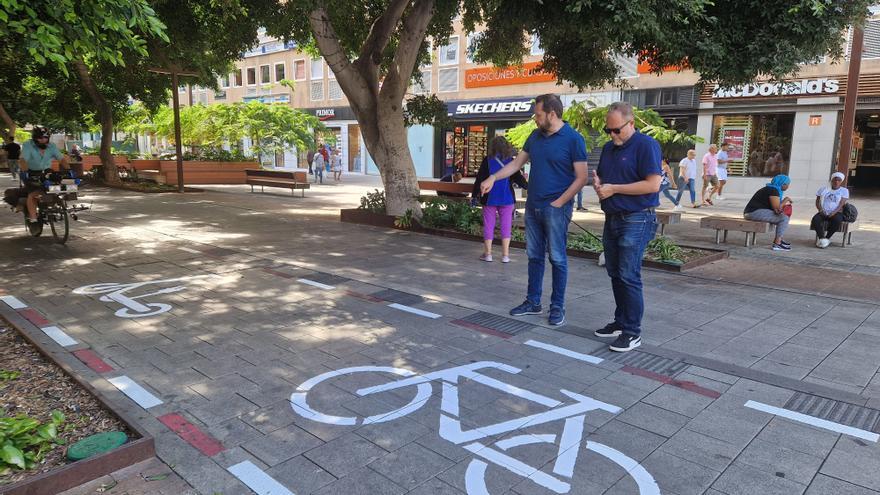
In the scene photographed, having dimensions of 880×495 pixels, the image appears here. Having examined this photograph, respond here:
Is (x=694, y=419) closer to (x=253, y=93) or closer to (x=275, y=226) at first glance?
(x=275, y=226)

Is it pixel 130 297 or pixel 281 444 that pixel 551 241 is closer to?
pixel 281 444

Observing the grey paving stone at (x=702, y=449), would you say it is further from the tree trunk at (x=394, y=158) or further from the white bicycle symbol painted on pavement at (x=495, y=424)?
the tree trunk at (x=394, y=158)

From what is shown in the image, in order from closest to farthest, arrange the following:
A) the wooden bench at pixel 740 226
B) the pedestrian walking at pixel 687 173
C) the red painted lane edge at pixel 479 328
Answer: the red painted lane edge at pixel 479 328
the wooden bench at pixel 740 226
the pedestrian walking at pixel 687 173

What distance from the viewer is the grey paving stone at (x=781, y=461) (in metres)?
2.97

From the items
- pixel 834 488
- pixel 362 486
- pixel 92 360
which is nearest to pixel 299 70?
pixel 92 360

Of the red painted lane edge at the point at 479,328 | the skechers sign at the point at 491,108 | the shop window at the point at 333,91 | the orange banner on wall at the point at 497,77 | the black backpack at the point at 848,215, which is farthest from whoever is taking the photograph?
the shop window at the point at 333,91

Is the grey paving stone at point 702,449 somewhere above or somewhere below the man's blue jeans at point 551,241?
below

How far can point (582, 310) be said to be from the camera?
19.5ft

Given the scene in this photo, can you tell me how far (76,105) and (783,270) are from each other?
2386 cm

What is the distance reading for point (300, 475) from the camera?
2955 millimetres

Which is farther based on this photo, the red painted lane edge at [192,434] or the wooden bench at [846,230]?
the wooden bench at [846,230]

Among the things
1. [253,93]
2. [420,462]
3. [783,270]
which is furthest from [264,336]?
[253,93]

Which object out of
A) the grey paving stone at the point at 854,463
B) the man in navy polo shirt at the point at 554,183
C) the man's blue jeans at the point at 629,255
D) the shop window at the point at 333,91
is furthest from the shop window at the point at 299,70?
the grey paving stone at the point at 854,463

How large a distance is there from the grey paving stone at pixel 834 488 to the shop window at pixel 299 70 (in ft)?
122
